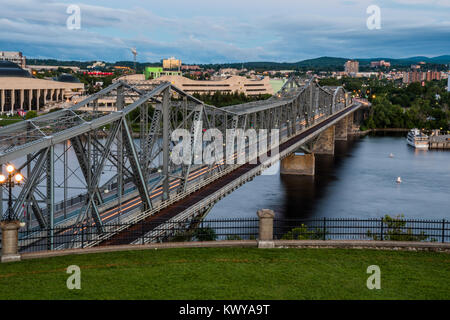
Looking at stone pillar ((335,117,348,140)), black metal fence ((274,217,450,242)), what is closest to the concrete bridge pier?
stone pillar ((335,117,348,140))

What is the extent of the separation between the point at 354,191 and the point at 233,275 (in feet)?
188

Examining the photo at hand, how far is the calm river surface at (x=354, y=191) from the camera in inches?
2405

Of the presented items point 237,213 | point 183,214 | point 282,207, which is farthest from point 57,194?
point 183,214

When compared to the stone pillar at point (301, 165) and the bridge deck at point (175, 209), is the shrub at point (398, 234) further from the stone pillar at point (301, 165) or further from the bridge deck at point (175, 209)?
the stone pillar at point (301, 165)

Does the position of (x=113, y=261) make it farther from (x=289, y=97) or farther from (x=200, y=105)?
(x=289, y=97)

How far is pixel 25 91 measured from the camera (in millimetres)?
176250

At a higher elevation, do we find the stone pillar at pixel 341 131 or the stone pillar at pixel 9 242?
the stone pillar at pixel 341 131

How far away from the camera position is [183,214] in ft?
116

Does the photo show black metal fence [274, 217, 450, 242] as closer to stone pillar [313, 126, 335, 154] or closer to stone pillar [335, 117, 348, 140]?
stone pillar [313, 126, 335, 154]

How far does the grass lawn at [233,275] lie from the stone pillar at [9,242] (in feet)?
1.40

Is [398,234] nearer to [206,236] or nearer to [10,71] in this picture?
[206,236]

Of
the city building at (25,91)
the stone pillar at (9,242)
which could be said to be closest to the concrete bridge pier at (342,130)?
the city building at (25,91)

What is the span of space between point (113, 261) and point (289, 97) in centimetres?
8547

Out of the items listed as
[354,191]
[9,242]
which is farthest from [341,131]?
Result: [9,242]
